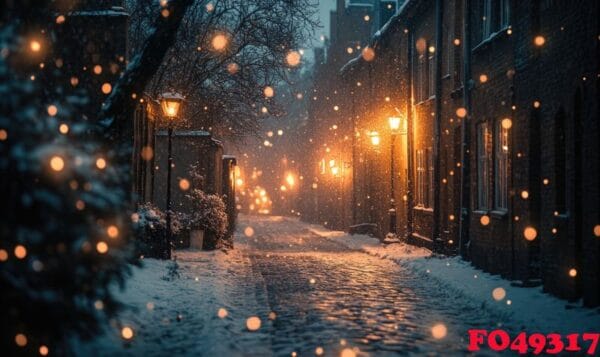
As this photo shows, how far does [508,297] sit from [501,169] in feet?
15.3

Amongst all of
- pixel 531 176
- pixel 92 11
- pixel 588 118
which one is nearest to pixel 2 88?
pixel 588 118

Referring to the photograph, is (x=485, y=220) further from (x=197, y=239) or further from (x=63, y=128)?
(x=63, y=128)

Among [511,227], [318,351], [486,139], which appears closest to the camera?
[318,351]

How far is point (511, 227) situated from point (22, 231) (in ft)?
38.0

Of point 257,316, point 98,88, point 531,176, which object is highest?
point 98,88

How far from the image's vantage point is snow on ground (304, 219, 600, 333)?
33.2ft

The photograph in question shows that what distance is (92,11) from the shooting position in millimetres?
14445

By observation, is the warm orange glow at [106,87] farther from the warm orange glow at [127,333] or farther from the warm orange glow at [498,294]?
the warm orange glow at [498,294]

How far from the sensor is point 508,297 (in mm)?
12625

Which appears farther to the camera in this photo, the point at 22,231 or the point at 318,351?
the point at 318,351

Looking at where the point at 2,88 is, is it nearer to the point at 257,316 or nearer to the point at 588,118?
the point at 257,316

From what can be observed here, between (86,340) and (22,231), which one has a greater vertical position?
(22,231)

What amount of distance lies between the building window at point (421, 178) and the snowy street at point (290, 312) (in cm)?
672

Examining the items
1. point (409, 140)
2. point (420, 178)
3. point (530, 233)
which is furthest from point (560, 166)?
point (409, 140)
